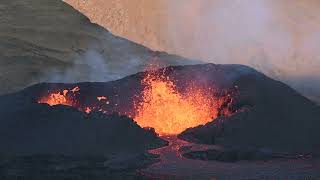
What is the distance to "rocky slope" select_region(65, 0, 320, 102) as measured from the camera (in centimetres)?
2444

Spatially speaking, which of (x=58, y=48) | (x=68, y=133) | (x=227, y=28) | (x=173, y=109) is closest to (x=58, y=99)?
(x=68, y=133)

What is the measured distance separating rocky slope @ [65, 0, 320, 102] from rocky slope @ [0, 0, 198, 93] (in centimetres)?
81

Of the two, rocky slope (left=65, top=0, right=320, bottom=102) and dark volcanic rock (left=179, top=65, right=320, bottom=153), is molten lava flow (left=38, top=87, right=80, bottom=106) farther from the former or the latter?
rocky slope (left=65, top=0, right=320, bottom=102)

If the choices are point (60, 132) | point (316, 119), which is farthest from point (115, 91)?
point (316, 119)

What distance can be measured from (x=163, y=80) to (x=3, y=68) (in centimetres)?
801

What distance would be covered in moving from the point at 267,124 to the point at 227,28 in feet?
38.1

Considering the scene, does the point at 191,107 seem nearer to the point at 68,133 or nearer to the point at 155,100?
the point at 155,100

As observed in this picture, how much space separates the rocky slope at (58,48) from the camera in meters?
22.4

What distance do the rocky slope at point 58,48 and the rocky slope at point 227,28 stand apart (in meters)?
0.81

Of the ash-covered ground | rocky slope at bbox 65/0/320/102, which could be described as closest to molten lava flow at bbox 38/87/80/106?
the ash-covered ground

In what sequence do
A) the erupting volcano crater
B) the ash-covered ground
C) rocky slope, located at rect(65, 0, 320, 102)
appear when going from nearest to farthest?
the ash-covered ground → the erupting volcano crater → rocky slope, located at rect(65, 0, 320, 102)

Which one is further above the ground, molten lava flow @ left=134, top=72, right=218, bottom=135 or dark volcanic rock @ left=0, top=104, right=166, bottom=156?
molten lava flow @ left=134, top=72, right=218, bottom=135

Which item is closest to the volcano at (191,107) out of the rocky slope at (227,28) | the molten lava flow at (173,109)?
the molten lava flow at (173,109)

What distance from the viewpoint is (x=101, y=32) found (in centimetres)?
2555
